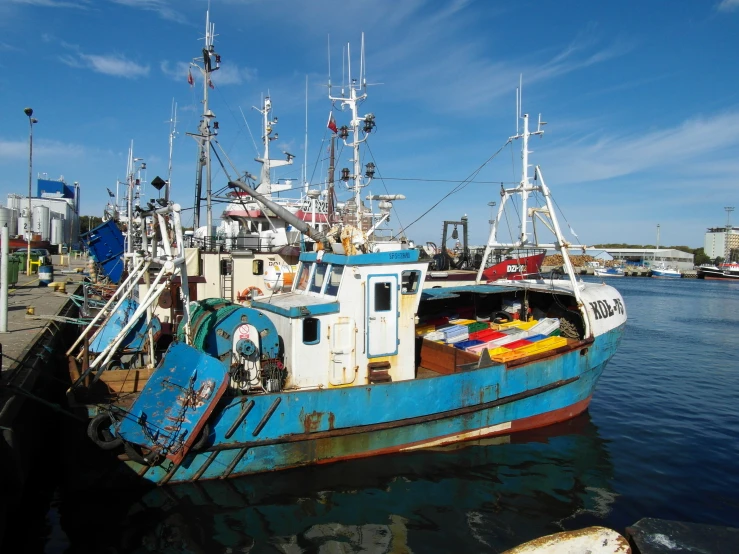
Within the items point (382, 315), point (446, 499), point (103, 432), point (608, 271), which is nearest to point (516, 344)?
point (382, 315)

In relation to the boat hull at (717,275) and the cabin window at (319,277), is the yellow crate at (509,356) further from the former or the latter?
the boat hull at (717,275)

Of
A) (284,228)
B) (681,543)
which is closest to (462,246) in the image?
(284,228)

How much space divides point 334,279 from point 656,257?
379ft

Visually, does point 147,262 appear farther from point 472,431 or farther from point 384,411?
point 472,431

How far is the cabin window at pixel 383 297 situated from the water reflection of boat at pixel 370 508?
2.82 m

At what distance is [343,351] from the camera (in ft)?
30.0

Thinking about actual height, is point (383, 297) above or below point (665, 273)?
above

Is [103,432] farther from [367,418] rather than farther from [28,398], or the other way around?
[367,418]

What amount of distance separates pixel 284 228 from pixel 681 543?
60.3ft

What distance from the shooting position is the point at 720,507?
8.24 m

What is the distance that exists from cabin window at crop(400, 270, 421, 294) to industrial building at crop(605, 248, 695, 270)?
101 metres

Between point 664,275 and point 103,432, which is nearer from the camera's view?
point 103,432

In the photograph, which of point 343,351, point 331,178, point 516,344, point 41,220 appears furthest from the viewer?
point 41,220

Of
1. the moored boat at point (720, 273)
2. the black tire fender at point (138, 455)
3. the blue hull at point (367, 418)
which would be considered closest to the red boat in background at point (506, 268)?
the blue hull at point (367, 418)
